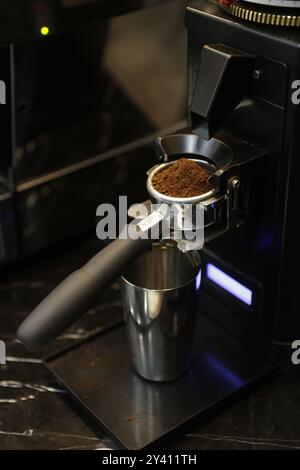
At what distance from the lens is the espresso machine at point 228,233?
0.55 metres

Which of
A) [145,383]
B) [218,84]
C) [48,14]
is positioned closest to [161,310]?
[145,383]

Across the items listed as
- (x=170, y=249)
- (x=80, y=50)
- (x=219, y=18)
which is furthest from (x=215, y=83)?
(x=80, y=50)

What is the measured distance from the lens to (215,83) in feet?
1.79

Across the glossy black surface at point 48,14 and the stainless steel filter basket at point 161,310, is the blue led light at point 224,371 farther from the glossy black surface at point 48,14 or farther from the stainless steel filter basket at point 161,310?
the glossy black surface at point 48,14

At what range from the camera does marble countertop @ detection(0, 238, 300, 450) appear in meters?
0.64

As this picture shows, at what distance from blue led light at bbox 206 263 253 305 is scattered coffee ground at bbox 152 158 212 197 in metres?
0.14

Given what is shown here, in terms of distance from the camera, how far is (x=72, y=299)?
1.76 ft

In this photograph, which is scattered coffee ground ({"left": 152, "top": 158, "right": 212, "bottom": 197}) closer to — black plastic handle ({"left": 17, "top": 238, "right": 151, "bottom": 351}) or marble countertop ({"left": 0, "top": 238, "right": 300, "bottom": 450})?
black plastic handle ({"left": 17, "top": 238, "right": 151, "bottom": 351})

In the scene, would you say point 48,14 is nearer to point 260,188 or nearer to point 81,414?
point 260,188

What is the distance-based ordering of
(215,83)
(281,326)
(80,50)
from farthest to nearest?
(80,50) → (281,326) → (215,83)

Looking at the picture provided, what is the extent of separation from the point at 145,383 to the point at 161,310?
0.09 m

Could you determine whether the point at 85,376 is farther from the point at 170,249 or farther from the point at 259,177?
the point at 259,177

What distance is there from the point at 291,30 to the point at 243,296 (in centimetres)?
26

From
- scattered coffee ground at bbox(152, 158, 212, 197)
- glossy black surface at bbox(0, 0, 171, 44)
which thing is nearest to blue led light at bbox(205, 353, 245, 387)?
scattered coffee ground at bbox(152, 158, 212, 197)
